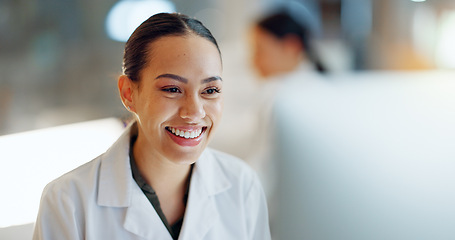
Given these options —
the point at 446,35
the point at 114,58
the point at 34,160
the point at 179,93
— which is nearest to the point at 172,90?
the point at 179,93

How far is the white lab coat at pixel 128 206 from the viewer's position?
0.70 metres

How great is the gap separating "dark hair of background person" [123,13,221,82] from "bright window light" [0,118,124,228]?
0.20 meters

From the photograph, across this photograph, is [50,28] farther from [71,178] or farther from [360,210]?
[360,210]

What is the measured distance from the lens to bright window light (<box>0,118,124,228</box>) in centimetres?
74

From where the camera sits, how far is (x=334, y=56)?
272 centimetres

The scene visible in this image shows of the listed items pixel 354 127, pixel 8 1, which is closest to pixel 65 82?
pixel 8 1

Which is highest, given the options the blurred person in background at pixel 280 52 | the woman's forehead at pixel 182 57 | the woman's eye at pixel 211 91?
the blurred person in background at pixel 280 52

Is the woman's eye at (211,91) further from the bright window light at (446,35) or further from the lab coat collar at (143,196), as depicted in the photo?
the bright window light at (446,35)

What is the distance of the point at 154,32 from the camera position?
651mm

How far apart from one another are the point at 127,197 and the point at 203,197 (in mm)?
138

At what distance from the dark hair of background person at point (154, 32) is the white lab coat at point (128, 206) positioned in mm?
176

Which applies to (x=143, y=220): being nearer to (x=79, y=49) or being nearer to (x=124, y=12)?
(x=124, y=12)

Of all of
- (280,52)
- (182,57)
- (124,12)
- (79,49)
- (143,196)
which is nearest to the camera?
(182,57)

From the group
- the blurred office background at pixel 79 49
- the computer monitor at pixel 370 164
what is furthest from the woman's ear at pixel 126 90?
the blurred office background at pixel 79 49
